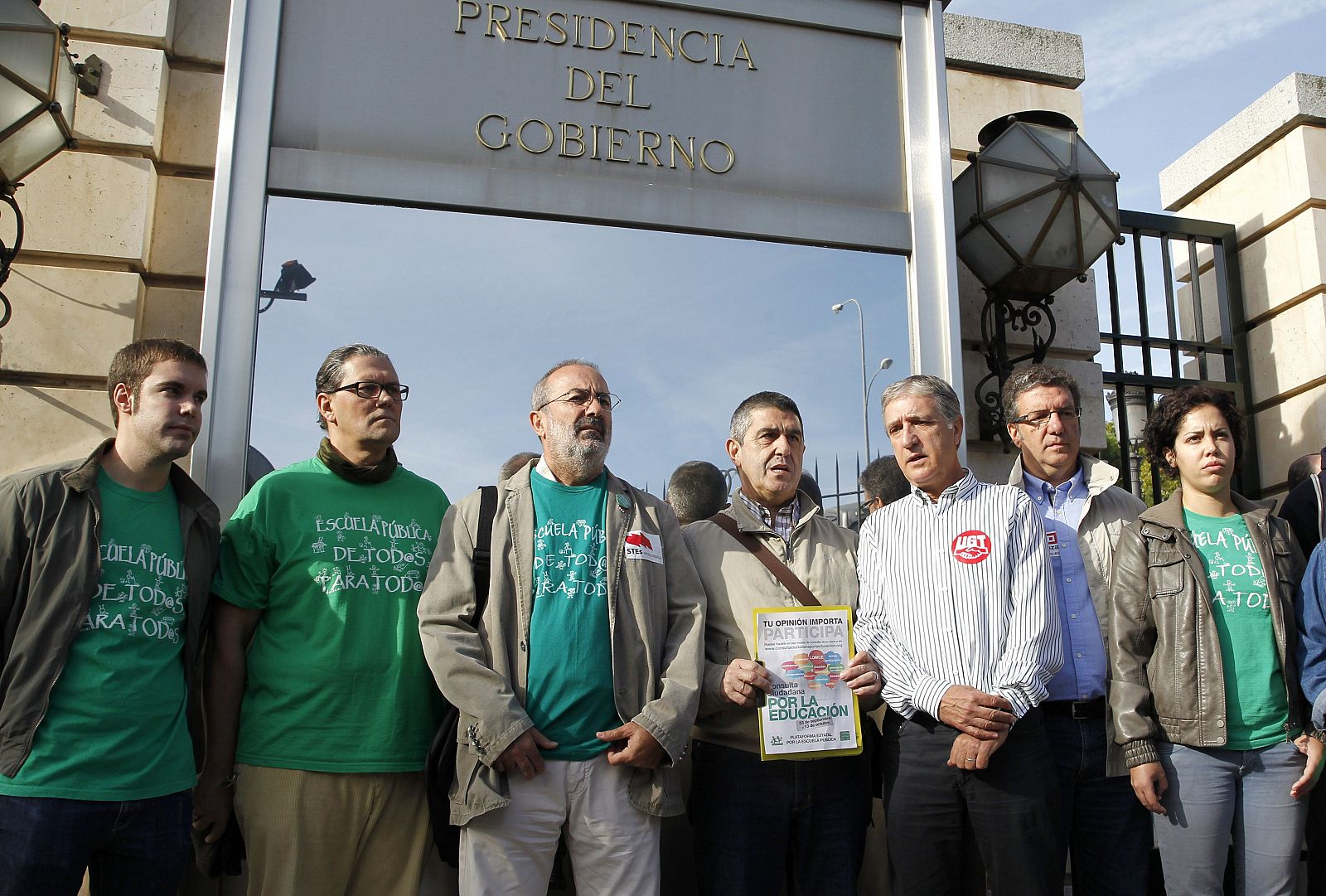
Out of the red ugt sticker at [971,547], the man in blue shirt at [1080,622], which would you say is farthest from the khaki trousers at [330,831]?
the man in blue shirt at [1080,622]

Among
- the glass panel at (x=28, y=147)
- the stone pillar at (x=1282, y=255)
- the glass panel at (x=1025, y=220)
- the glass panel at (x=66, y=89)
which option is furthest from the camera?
the stone pillar at (x=1282, y=255)

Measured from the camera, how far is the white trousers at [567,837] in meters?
2.94

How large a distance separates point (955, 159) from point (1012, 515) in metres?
3.14

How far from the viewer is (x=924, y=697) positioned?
3.01 meters

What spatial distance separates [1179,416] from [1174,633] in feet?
2.62

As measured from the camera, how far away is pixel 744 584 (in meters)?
3.42

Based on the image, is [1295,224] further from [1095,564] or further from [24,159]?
[24,159]

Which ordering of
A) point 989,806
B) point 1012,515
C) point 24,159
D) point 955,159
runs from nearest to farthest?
point 989,806, point 1012,515, point 24,159, point 955,159

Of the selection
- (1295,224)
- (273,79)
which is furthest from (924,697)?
(1295,224)

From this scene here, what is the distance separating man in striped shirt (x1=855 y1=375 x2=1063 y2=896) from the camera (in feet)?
9.73

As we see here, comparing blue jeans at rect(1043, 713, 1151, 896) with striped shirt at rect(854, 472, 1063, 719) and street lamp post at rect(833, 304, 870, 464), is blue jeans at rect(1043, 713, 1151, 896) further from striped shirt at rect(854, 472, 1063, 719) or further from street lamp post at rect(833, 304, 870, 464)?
street lamp post at rect(833, 304, 870, 464)

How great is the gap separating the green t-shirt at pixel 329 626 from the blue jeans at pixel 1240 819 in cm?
240

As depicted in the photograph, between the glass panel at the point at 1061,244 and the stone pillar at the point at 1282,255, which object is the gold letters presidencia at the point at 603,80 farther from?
the stone pillar at the point at 1282,255

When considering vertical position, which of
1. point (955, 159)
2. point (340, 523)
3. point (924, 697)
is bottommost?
point (924, 697)
